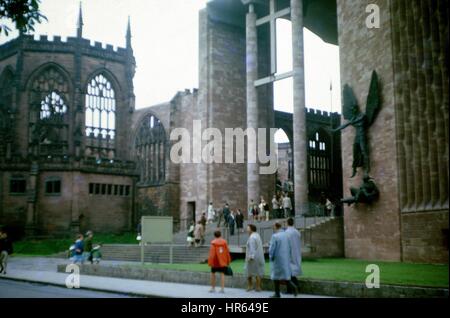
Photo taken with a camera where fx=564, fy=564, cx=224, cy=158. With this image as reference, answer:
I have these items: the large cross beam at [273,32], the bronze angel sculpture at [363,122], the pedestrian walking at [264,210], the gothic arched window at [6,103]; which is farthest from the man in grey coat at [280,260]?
the gothic arched window at [6,103]

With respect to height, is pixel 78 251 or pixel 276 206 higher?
pixel 276 206

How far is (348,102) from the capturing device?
26.1 meters

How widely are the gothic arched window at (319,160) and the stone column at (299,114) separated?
19.3 metres

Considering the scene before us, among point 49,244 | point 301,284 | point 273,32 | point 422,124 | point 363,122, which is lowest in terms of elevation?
point 301,284

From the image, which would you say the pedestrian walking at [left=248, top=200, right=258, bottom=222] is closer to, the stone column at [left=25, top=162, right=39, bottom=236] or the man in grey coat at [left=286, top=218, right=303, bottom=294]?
the stone column at [left=25, top=162, right=39, bottom=236]

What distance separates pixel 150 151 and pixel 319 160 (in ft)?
51.4

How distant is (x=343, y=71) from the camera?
27.0m

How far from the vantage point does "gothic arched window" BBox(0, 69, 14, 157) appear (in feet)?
165

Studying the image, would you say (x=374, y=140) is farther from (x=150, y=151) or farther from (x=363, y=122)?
(x=150, y=151)

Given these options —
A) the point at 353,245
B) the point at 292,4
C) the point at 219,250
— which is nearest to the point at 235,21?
the point at 292,4

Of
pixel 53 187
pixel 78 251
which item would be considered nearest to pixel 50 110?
pixel 53 187
